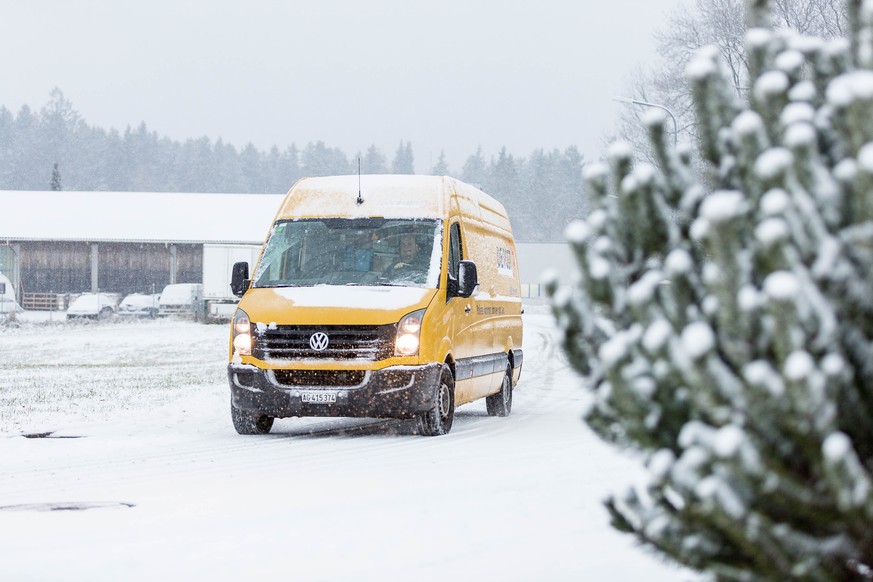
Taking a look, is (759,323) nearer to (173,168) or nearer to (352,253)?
(352,253)

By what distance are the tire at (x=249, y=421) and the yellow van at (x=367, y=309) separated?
0.01 m

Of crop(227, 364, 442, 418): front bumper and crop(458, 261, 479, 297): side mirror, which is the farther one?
crop(458, 261, 479, 297): side mirror

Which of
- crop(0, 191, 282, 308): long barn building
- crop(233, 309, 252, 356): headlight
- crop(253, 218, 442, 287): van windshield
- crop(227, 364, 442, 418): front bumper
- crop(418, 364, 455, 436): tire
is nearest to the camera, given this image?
crop(227, 364, 442, 418): front bumper

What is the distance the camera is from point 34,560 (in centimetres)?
601

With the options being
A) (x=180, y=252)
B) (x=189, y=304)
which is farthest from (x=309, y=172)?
(x=189, y=304)

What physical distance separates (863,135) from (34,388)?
16721 mm

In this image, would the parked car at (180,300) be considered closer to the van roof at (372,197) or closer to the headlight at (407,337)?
the van roof at (372,197)

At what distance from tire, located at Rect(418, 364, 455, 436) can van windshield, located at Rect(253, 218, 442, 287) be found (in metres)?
1.02

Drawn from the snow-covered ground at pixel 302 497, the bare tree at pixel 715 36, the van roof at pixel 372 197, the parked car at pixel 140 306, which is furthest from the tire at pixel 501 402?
the parked car at pixel 140 306

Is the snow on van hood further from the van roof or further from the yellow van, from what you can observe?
the van roof

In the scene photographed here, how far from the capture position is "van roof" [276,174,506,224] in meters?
12.5

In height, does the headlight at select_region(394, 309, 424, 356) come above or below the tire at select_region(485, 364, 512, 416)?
above

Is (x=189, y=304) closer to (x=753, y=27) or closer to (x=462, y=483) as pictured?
(x=462, y=483)

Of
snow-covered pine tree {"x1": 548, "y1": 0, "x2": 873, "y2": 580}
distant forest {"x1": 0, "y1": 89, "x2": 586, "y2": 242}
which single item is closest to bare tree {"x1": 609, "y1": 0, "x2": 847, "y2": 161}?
snow-covered pine tree {"x1": 548, "y1": 0, "x2": 873, "y2": 580}
